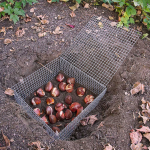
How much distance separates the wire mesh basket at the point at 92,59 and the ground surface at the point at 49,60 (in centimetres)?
12

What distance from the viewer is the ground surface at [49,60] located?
2.05 metres

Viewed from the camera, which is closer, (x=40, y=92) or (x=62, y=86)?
(x=40, y=92)

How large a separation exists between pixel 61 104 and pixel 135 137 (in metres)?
1.18

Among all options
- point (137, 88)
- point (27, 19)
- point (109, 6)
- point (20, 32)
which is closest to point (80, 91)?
point (137, 88)

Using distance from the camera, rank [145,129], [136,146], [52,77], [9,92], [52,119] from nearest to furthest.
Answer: [136,146] → [145,129] → [9,92] → [52,119] → [52,77]

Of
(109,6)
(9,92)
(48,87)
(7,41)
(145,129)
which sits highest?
(109,6)

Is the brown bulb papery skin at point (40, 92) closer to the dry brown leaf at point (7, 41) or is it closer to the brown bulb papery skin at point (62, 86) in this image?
the brown bulb papery skin at point (62, 86)

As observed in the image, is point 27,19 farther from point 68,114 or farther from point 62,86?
point 68,114

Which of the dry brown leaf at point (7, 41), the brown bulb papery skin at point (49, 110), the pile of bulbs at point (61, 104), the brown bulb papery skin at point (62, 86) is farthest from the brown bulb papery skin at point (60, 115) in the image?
the dry brown leaf at point (7, 41)

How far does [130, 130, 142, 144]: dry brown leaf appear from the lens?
2098mm

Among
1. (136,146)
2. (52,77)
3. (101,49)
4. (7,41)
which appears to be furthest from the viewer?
(52,77)

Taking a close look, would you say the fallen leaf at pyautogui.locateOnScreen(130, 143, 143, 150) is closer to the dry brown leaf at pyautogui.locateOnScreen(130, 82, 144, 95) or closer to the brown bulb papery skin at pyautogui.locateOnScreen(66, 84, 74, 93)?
the dry brown leaf at pyautogui.locateOnScreen(130, 82, 144, 95)

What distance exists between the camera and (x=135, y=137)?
2117 mm

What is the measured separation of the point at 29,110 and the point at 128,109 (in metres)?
1.32
